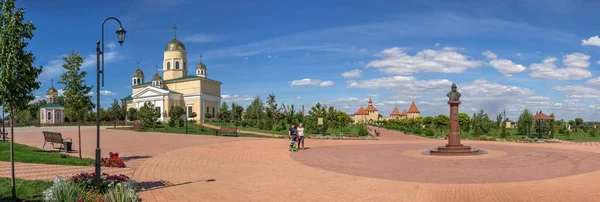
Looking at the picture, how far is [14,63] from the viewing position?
7520 mm

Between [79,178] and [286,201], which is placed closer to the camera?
[286,201]

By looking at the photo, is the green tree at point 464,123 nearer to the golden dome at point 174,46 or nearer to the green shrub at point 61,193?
the green shrub at point 61,193

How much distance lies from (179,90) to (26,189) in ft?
230

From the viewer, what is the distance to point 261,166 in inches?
495

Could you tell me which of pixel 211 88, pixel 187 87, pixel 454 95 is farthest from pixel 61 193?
pixel 211 88

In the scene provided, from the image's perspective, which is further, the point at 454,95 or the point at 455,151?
the point at 454,95

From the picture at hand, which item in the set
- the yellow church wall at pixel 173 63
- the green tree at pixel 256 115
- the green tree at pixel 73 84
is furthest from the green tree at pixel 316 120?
the yellow church wall at pixel 173 63

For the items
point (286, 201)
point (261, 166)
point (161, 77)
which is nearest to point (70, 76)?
point (261, 166)

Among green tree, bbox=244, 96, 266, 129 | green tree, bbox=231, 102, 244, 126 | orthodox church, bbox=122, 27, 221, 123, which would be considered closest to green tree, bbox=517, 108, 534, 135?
green tree, bbox=244, 96, 266, 129

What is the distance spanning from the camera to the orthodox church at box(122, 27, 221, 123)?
2781 inches

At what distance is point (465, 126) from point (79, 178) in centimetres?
4680

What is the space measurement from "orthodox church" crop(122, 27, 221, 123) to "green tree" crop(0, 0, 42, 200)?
60656mm

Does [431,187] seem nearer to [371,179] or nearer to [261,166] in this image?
[371,179]

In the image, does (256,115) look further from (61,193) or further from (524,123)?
(61,193)
